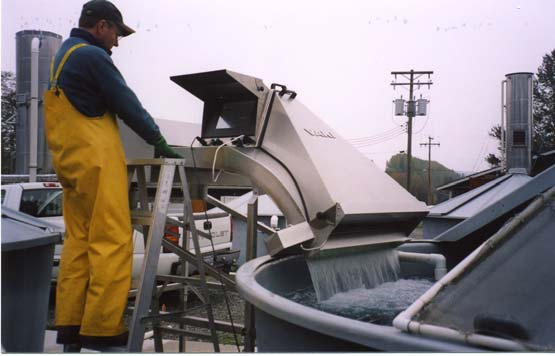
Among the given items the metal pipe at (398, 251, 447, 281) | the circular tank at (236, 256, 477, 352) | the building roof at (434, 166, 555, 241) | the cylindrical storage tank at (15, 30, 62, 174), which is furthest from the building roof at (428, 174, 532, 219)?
the cylindrical storage tank at (15, 30, 62, 174)

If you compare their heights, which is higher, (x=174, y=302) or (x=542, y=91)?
(x=542, y=91)

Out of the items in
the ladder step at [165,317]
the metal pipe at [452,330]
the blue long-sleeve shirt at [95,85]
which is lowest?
the ladder step at [165,317]

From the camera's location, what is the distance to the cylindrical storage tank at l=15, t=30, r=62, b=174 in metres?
2.81

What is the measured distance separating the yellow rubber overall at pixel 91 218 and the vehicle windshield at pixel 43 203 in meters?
3.35

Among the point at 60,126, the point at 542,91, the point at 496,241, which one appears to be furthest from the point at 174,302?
the point at 542,91

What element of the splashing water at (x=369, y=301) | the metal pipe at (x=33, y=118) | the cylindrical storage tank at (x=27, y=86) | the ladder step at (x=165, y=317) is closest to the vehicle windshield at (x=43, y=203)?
the cylindrical storage tank at (x=27, y=86)

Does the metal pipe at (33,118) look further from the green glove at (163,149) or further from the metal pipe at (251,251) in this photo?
the metal pipe at (251,251)

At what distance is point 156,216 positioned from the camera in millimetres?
2205

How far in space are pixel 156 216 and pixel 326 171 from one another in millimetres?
824

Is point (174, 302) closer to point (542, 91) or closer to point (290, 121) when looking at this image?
point (290, 121)

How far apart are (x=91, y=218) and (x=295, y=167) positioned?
0.97 m

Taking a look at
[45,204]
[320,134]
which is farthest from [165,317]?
[45,204]

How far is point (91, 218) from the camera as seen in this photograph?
2.07 metres

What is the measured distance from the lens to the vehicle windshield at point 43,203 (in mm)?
5129
